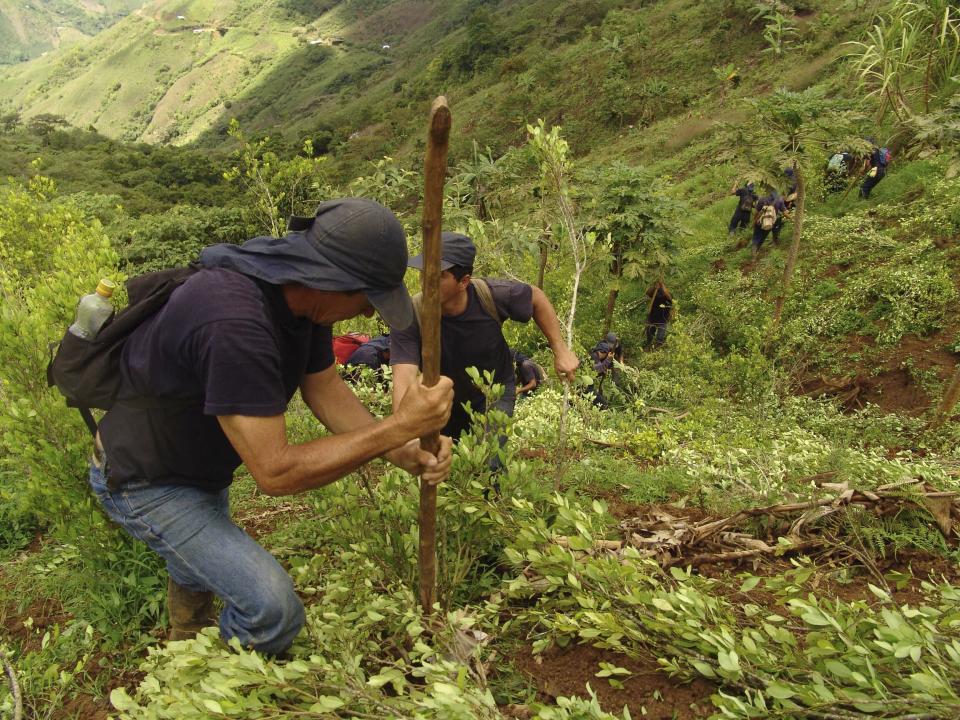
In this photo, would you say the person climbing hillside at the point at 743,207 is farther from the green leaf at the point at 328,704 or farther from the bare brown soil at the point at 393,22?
the bare brown soil at the point at 393,22

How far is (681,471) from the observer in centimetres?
431

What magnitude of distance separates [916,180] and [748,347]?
5.31m

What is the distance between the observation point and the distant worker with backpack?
972 cm

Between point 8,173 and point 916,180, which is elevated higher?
point 8,173

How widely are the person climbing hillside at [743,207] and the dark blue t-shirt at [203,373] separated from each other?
420 inches

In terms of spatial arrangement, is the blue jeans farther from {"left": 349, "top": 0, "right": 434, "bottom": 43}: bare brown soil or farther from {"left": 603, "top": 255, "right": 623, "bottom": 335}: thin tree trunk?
{"left": 349, "top": 0, "right": 434, "bottom": 43}: bare brown soil

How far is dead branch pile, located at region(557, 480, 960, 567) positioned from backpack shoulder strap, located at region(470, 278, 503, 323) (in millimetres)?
1495

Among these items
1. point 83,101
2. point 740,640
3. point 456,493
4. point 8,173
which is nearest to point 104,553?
point 456,493

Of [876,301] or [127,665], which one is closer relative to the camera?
[127,665]

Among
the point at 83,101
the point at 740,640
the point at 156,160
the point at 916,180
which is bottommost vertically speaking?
the point at 916,180

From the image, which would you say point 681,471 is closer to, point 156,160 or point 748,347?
point 748,347

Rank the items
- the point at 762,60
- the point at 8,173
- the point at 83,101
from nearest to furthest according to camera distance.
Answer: the point at 762,60 < the point at 8,173 < the point at 83,101

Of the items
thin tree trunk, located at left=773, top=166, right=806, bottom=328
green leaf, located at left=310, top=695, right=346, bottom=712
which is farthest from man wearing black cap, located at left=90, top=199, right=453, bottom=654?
thin tree trunk, located at left=773, top=166, right=806, bottom=328

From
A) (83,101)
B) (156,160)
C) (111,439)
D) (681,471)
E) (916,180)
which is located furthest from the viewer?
(83,101)
